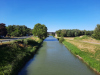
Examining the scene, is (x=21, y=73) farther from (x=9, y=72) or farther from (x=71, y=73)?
(x=71, y=73)

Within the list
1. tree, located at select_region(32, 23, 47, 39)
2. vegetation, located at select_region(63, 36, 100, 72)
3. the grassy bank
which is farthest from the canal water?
tree, located at select_region(32, 23, 47, 39)

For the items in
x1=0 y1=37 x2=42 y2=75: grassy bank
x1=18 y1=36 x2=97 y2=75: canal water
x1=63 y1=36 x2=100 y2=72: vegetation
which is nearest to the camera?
x1=0 y1=37 x2=42 y2=75: grassy bank

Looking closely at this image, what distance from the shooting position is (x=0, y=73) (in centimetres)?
888

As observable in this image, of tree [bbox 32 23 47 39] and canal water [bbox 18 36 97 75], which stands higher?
tree [bbox 32 23 47 39]

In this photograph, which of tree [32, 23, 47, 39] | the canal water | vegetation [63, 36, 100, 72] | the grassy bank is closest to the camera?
the grassy bank

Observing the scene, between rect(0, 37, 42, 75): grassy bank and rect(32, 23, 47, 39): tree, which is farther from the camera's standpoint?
rect(32, 23, 47, 39): tree

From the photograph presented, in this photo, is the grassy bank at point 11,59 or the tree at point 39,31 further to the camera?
the tree at point 39,31

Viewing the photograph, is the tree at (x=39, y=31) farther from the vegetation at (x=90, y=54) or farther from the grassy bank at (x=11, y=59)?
the grassy bank at (x=11, y=59)

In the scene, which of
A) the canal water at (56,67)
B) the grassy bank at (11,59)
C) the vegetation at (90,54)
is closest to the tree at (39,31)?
the vegetation at (90,54)

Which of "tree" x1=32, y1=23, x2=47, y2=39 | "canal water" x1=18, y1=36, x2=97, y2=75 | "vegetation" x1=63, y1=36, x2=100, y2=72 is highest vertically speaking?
"tree" x1=32, y1=23, x2=47, y2=39

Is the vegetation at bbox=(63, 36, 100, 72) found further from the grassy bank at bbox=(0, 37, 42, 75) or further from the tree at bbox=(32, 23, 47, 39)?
the tree at bbox=(32, 23, 47, 39)

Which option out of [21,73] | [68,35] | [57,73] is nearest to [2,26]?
[21,73]

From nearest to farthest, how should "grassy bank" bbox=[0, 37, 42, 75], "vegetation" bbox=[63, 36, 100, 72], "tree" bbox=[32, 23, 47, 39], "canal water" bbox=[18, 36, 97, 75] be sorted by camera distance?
"grassy bank" bbox=[0, 37, 42, 75]
"canal water" bbox=[18, 36, 97, 75]
"vegetation" bbox=[63, 36, 100, 72]
"tree" bbox=[32, 23, 47, 39]

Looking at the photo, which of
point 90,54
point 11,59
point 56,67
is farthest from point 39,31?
point 56,67
